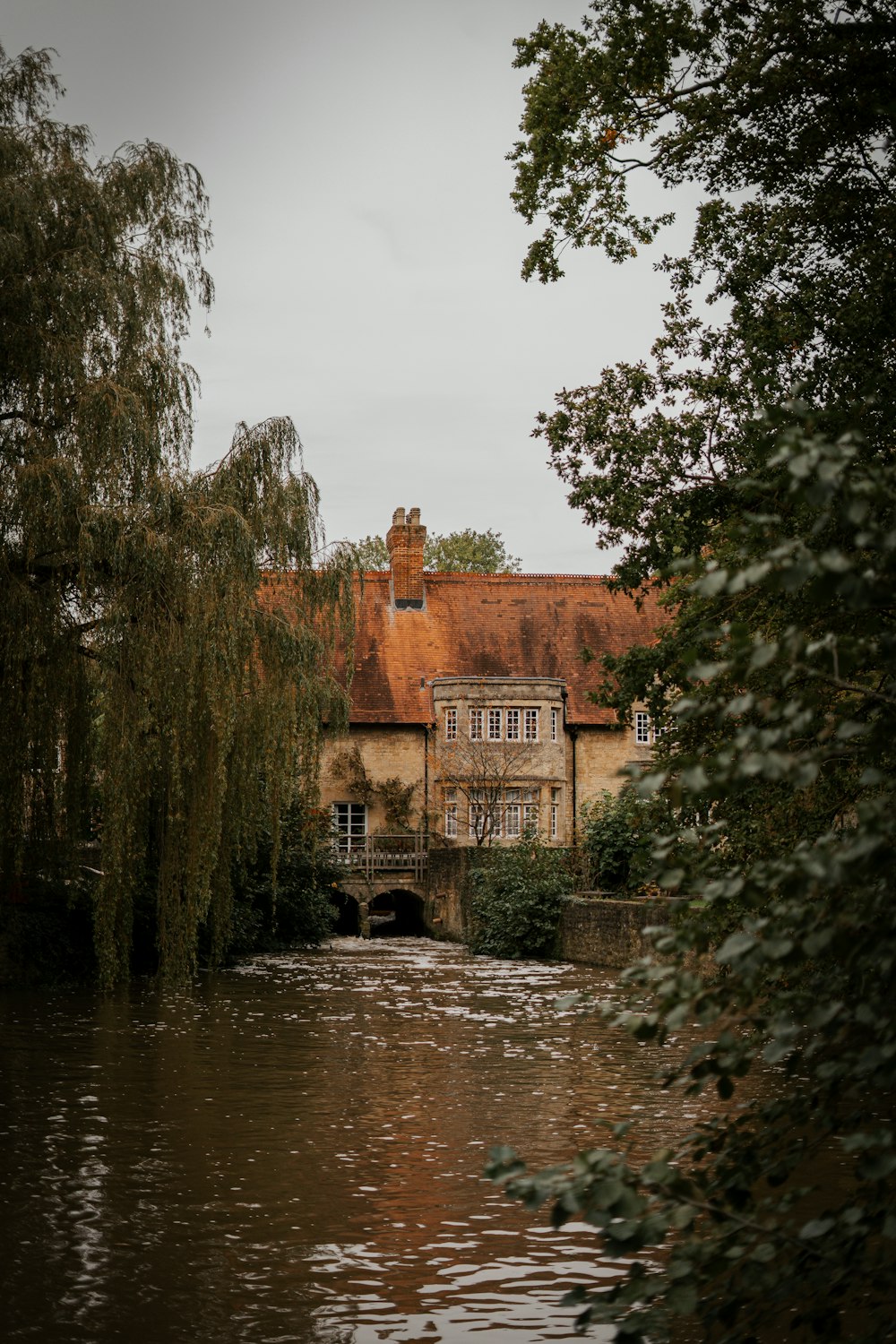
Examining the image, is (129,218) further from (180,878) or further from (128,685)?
(180,878)

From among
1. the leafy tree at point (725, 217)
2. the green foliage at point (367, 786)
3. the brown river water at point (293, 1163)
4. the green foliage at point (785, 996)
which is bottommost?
the brown river water at point (293, 1163)

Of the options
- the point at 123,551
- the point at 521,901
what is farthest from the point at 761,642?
the point at 521,901

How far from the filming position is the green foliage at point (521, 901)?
3025 cm

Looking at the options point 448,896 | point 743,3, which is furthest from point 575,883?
point 743,3

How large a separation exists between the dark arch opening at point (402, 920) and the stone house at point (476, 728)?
2322 millimetres

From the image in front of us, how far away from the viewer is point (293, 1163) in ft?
34.1

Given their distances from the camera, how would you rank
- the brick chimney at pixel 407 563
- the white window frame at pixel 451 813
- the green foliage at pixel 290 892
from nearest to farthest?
the green foliage at pixel 290 892
the white window frame at pixel 451 813
the brick chimney at pixel 407 563

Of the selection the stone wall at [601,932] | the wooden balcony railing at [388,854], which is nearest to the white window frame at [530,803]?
the wooden balcony railing at [388,854]

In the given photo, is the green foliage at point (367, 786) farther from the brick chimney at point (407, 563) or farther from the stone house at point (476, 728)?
the brick chimney at point (407, 563)

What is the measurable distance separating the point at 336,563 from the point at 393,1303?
14213mm

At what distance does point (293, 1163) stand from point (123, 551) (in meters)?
8.00

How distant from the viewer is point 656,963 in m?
3.33

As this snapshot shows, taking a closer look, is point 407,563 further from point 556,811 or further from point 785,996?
point 785,996

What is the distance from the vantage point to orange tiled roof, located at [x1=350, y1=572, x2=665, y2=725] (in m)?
41.9
